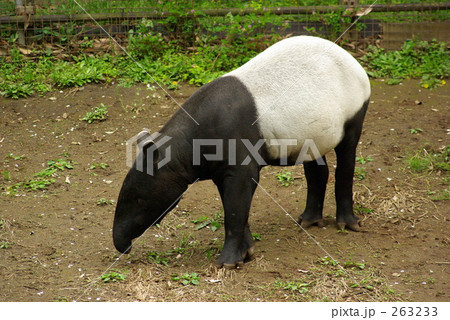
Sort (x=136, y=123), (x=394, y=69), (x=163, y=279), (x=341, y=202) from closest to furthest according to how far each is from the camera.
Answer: (x=163, y=279), (x=341, y=202), (x=136, y=123), (x=394, y=69)

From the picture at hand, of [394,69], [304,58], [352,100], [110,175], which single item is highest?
[304,58]

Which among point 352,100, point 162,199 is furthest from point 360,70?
point 162,199

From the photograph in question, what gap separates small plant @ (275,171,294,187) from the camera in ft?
25.2

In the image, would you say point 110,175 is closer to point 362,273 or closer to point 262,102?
point 262,102

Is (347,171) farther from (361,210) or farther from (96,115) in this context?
(96,115)

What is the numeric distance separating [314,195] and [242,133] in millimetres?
1616

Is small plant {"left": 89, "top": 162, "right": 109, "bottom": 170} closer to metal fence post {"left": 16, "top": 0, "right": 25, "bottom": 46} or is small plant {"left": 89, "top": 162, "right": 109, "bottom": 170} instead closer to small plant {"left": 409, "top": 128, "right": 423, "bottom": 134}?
metal fence post {"left": 16, "top": 0, "right": 25, "bottom": 46}

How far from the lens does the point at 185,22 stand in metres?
10.7

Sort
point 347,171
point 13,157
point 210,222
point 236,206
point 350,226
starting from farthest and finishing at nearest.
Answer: point 13,157, point 210,222, point 350,226, point 347,171, point 236,206

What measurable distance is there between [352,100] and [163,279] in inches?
98.1

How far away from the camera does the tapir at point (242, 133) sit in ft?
17.9

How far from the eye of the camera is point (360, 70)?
6.07m

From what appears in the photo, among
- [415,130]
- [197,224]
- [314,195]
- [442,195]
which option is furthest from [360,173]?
[197,224]

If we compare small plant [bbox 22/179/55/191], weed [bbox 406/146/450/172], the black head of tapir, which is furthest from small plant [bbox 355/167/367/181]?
small plant [bbox 22/179/55/191]
